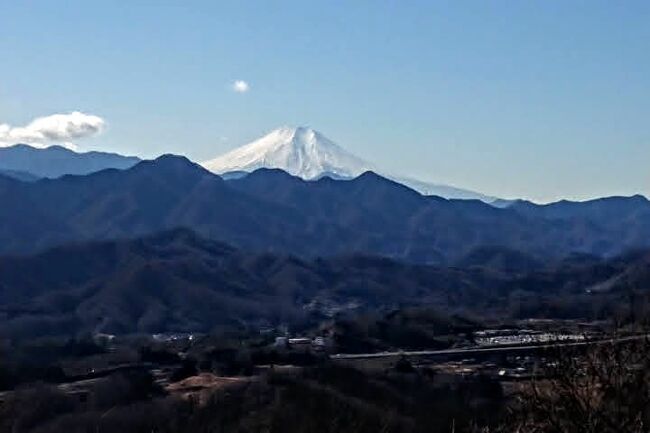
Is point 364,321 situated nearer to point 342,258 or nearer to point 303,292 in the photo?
point 303,292

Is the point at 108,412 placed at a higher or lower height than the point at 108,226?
lower

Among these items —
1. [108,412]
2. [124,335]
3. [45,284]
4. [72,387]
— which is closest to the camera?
[108,412]

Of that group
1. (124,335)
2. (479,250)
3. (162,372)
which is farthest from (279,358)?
(479,250)

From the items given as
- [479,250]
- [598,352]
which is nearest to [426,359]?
[598,352]

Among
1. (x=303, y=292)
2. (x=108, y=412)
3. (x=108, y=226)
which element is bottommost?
(x=108, y=412)

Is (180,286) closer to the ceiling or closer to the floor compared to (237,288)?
closer to the floor

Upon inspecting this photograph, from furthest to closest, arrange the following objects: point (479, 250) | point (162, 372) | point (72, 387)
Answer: point (479, 250) → point (162, 372) → point (72, 387)

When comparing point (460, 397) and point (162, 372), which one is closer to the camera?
point (460, 397)

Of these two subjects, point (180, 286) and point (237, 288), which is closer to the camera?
point (180, 286)
